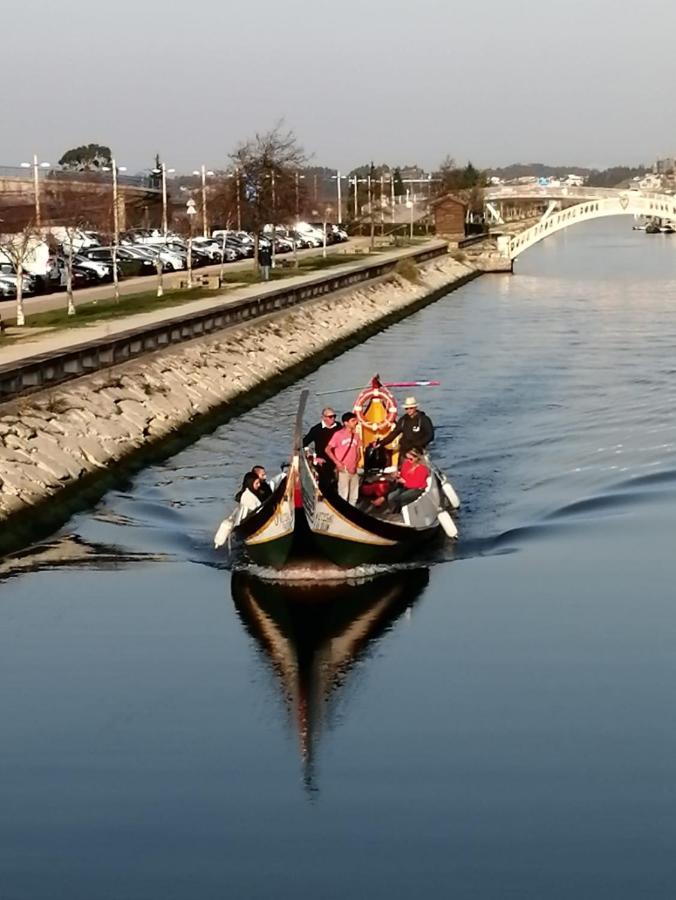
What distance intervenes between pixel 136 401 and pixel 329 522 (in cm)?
1639

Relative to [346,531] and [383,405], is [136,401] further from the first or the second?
[346,531]

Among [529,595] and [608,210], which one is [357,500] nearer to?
[529,595]

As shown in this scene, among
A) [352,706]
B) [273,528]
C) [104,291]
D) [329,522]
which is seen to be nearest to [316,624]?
[329,522]

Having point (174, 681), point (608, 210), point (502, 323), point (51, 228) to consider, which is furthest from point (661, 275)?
point (174, 681)

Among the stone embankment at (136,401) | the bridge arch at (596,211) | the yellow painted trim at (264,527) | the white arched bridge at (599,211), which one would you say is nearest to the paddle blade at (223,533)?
the yellow painted trim at (264,527)

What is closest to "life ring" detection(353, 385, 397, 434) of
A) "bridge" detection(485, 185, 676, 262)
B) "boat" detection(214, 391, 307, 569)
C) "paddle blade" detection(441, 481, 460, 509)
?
"paddle blade" detection(441, 481, 460, 509)

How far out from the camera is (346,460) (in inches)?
1145

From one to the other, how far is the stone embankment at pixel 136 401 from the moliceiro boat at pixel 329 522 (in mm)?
5737

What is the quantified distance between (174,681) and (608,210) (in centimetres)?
11561

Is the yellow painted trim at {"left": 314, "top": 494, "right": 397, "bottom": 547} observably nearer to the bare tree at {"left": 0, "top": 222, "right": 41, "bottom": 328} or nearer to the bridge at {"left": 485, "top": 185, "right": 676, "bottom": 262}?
the bare tree at {"left": 0, "top": 222, "right": 41, "bottom": 328}

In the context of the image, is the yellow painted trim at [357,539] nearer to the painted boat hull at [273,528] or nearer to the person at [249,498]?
the painted boat hull at [273,528]

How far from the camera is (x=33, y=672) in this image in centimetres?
2234

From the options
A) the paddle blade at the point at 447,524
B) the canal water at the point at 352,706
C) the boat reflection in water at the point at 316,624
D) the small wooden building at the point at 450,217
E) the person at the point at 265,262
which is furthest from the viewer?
the small wooden building at the point at 450,217

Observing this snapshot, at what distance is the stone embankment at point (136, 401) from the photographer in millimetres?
32812
